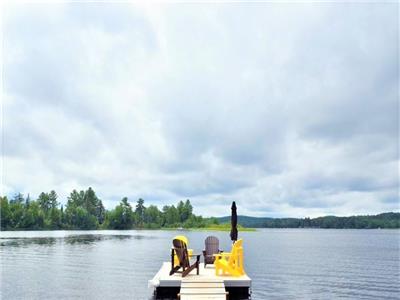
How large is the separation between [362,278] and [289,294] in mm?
12024

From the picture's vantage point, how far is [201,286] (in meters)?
17.1

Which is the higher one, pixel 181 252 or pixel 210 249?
pixel 181 252

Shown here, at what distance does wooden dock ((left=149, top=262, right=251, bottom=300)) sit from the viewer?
54.1 feet

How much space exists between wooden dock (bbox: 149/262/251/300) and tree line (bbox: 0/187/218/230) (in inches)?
5555

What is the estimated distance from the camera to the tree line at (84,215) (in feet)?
493

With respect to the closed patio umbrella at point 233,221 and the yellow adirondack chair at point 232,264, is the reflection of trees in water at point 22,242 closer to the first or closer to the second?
the closed patio umbrella at point 233,221

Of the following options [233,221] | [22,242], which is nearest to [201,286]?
[233,221]

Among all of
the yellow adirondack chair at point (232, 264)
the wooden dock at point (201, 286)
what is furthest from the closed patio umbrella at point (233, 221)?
the wooden dock at point (201, 286)

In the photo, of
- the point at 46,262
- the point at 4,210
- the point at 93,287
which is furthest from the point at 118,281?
the point at 4,210

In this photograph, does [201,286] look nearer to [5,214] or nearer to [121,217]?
[5,214]

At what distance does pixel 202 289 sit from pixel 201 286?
0.70ft

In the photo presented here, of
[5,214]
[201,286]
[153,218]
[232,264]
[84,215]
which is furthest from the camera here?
[153,218]

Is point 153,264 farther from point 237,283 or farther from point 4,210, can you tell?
point 4,210

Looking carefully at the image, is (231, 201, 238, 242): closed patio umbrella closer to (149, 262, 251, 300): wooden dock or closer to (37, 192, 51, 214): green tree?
(149, 262, 251, 300): wooden dock
